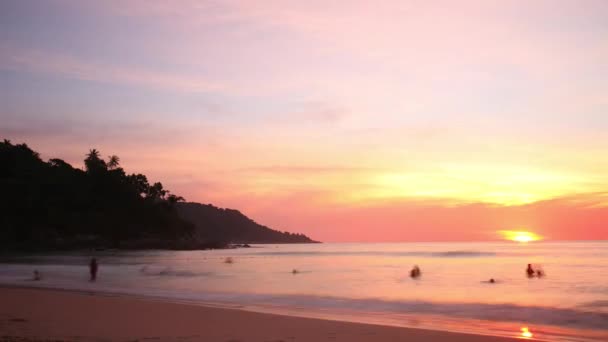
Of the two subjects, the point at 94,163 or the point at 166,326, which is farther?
the point at 94,163

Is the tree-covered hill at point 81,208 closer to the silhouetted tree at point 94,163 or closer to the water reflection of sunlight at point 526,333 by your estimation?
the silhouetted tree at point 94,163

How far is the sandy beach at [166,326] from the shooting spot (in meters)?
12.8

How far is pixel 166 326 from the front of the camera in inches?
585

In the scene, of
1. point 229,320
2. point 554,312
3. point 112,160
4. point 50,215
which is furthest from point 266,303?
point 112,160

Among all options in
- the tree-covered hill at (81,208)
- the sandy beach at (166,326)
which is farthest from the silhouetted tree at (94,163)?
the sandy beach at (166,326)

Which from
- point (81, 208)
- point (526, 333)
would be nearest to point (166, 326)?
point (526, 333)

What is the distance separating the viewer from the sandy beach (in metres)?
12.8

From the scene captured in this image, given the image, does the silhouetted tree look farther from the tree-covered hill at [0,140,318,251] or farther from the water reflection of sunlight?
the water reflection of sunlight

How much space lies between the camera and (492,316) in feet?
73.3

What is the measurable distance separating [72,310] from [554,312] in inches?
799

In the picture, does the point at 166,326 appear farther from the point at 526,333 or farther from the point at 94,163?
the point at 94,163

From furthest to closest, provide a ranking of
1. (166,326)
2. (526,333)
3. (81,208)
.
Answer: (81,208), (526,333), (166,326)

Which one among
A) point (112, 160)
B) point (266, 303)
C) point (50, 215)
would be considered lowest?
point (266, 303)

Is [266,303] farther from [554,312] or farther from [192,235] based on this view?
[192,235]
